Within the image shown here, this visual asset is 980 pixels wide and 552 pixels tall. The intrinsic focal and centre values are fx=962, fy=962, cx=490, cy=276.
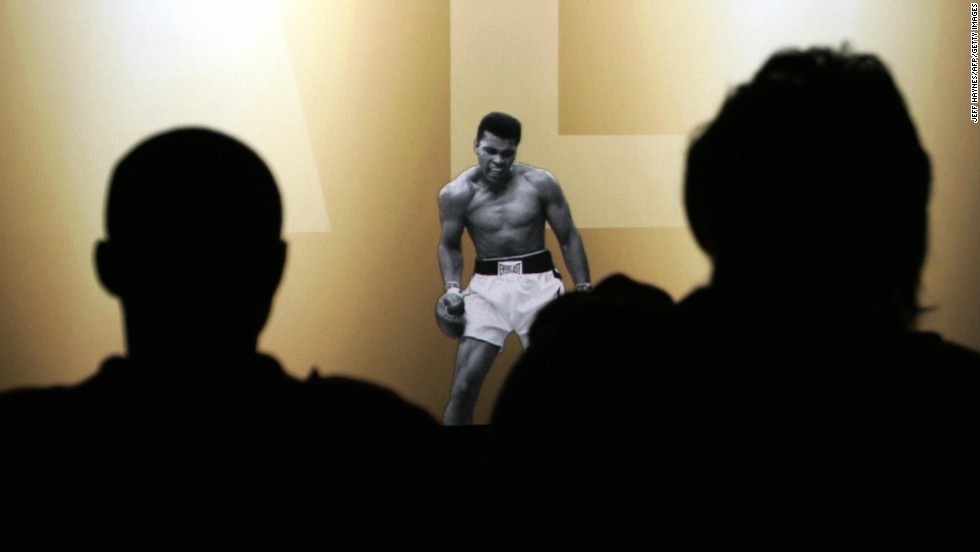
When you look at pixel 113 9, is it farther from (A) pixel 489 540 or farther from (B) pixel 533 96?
(A) pixel 489 540

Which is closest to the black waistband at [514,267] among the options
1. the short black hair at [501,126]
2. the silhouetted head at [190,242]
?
the short black hair at [501,126]

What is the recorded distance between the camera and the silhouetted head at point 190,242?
→ 2.71ft

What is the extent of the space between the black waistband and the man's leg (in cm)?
28

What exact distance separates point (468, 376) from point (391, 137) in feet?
3.25

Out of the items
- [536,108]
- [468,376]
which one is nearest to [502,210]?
[536,108]

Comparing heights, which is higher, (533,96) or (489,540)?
(533,96)

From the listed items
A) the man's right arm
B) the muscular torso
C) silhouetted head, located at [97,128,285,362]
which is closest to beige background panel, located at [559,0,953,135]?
the muscular torso

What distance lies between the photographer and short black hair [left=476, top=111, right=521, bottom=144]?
12.5 feet

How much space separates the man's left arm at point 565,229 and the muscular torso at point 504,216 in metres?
0.05

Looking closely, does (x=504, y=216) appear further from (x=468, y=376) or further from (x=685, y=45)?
(x=685, y=45)

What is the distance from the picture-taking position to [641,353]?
73 cm

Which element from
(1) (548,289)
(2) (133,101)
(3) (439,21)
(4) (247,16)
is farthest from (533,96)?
(2) (133,101)

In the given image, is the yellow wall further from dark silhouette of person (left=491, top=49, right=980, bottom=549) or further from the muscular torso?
dark silhouette of person (left=491, top=49, right=980, bottom=549)

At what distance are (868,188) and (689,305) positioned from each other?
172 mm
